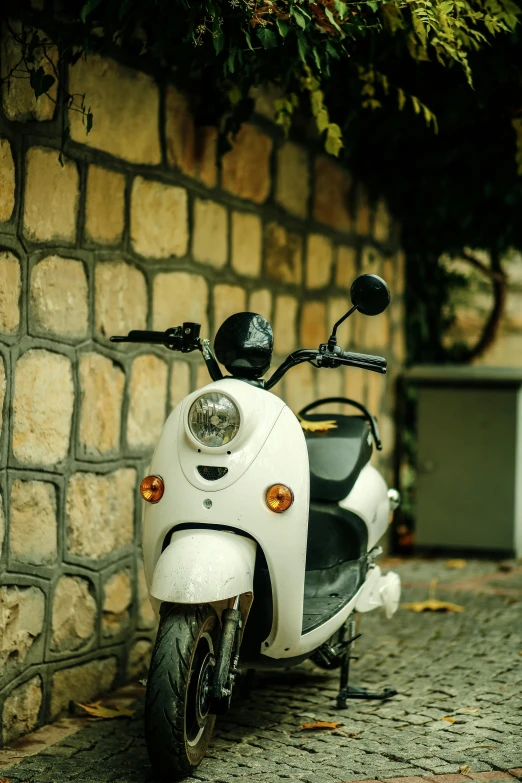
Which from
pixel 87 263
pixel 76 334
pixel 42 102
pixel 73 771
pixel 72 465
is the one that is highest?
pixel 42 102

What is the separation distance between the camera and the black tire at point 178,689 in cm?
285

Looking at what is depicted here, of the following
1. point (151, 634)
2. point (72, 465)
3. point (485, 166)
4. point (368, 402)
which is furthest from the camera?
point (368, 402)

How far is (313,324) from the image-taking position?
19.7ft

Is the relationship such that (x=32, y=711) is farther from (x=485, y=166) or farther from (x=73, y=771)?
(x=485, y=166)

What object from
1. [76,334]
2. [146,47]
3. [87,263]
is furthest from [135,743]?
[146,47]

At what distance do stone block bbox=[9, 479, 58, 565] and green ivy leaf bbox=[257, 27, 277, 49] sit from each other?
167 cm

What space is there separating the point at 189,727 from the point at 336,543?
1033mm

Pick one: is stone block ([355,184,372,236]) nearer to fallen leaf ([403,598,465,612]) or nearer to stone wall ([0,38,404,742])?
stone wall ([0,38,404,742])

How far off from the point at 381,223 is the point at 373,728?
4.21m

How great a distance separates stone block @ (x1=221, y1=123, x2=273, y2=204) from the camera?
4.99m

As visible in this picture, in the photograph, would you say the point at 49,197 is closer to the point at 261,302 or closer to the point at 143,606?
the point at 143,606

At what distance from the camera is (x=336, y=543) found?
3.84m

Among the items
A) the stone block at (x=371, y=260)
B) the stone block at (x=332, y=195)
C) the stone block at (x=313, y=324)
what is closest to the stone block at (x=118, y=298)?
the stone block at (x=313, y=324)

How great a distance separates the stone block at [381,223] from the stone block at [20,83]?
3.68 metres
